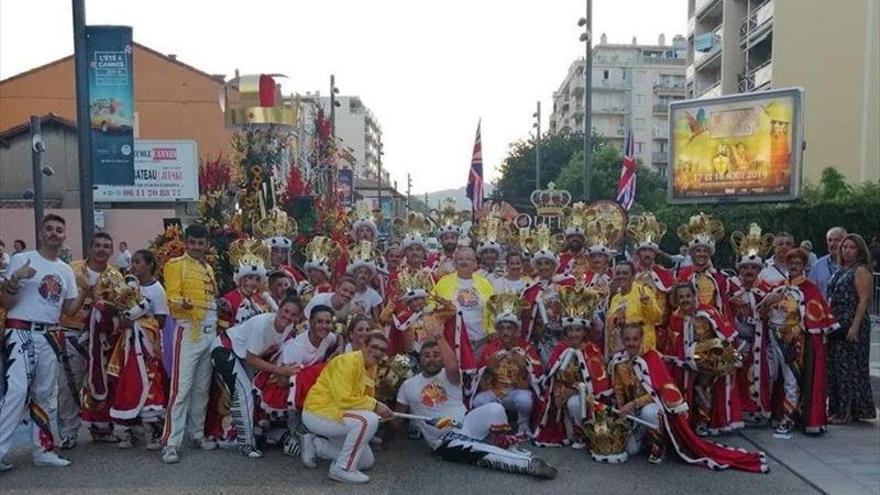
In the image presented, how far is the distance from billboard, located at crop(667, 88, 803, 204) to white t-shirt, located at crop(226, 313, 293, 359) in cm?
2130

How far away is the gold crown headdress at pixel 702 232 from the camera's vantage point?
791cm

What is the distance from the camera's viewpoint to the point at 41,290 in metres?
6.23

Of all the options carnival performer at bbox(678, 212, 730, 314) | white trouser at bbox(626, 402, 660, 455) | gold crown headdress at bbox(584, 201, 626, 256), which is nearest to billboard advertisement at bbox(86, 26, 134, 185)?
gold crown headdress at bbox(584, 201, 626, 256)

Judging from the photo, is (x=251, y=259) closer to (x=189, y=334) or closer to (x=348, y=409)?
(x=189, y=334)

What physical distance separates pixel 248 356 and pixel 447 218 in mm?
3716

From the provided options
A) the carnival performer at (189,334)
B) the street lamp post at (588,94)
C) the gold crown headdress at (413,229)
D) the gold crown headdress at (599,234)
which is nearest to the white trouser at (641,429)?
the gold crown headdress at (599,234)

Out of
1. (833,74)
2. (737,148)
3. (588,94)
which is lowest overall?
(737,148)

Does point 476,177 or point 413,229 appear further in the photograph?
point 476,177

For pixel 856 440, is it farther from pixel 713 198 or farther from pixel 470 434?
pixel 713 198

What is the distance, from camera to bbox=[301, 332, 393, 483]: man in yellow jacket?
6133 mm

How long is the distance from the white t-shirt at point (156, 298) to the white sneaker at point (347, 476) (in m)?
A: 1.98

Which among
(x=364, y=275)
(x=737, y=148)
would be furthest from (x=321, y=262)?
(x=737, y=148)

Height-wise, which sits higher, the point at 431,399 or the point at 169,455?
the point at 431,399

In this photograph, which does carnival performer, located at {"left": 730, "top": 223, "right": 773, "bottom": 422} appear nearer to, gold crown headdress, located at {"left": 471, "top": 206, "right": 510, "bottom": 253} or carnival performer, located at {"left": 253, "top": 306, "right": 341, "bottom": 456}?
gold crown headdress, located at {"left": 471, "top": 206, "right": 510, "bottom": 253}
